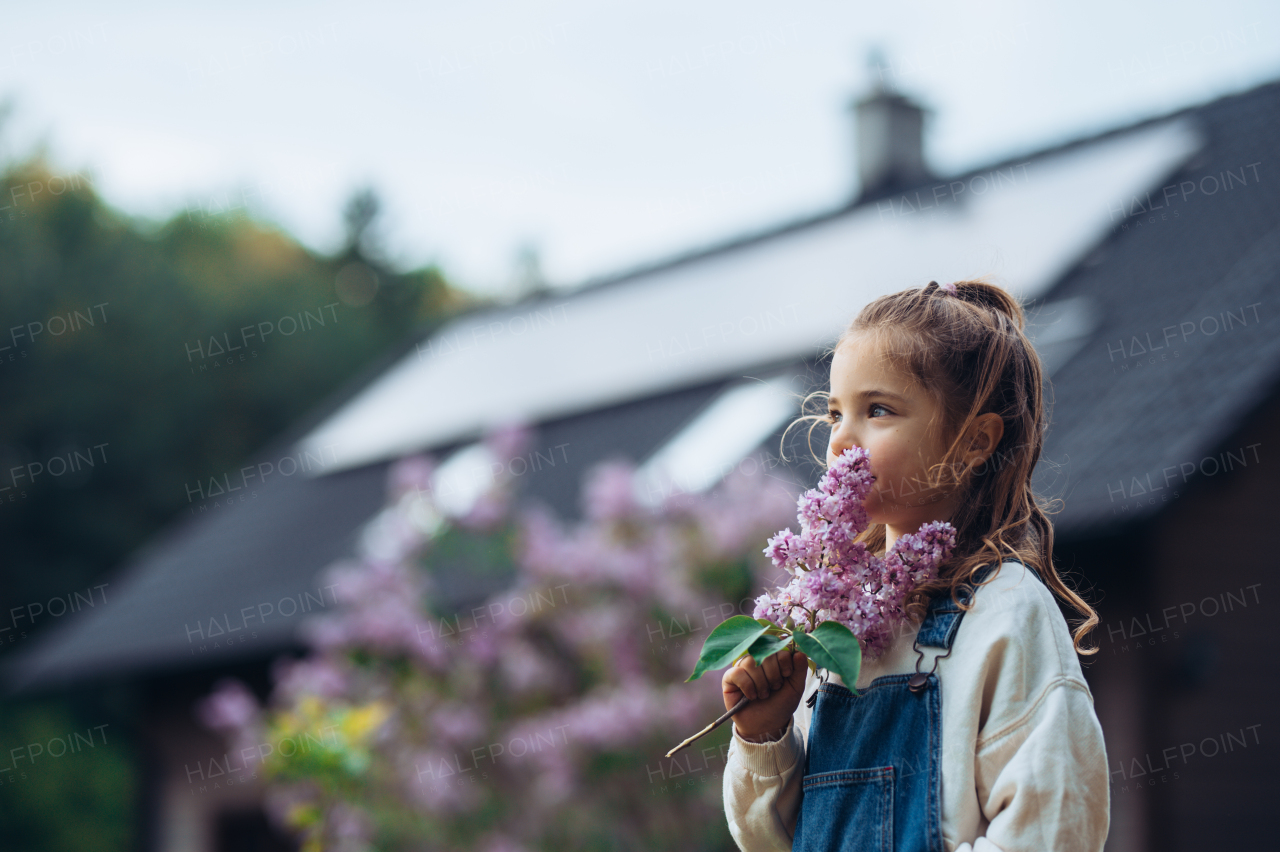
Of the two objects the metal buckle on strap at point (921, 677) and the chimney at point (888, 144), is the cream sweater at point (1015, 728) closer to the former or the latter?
the metal buckle on strap at point (921, 677)

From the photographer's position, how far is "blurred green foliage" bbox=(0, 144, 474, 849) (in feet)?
44.6

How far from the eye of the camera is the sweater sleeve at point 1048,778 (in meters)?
1.09

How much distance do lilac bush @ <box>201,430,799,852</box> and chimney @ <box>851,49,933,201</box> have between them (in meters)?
4.91

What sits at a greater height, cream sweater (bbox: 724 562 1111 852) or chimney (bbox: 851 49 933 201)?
chimney (bbox: 851 49 933 201)

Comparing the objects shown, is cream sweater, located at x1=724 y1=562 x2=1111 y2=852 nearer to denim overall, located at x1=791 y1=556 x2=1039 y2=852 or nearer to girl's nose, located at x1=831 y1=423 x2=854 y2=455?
denim overall, located at x1=791 y1=556 x2=1039 y2=852

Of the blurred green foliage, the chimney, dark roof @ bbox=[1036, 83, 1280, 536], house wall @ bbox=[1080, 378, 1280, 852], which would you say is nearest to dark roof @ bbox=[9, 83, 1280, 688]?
dark roof @ bbox=[1036, 83, 1280, 536]

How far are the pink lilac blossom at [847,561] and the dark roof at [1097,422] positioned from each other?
0.88 m

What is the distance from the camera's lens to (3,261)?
15.8 metres

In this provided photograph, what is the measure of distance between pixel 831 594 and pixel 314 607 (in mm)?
6460

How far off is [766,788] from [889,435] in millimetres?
429

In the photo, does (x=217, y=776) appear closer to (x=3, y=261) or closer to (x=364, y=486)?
(x=364, y=486)

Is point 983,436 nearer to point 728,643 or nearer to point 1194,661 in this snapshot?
point 728,643

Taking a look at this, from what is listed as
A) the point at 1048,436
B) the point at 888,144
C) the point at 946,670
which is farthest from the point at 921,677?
the point at 888,144

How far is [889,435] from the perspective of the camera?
4.20ft
